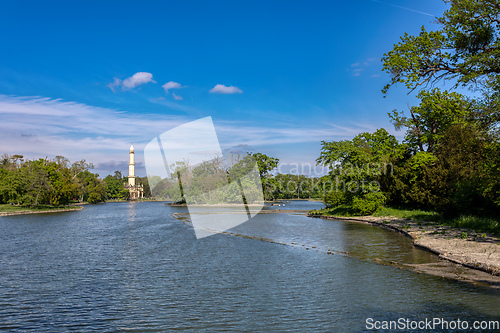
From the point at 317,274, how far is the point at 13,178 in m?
84.6

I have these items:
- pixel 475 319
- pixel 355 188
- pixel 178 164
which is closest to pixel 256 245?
pixel 475 319

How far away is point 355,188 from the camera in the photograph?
1891 inches

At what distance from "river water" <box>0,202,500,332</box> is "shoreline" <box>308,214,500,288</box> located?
2.91 ft

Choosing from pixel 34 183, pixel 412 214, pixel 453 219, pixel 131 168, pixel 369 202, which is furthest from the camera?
pixel 131 168

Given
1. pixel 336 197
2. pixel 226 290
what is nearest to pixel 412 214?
pixel 336 197

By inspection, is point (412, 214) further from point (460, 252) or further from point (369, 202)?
point (460, 252)

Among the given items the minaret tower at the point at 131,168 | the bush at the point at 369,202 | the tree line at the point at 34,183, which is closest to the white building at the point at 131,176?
the minaret tower at the point at 131,168

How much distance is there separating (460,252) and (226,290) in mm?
13428

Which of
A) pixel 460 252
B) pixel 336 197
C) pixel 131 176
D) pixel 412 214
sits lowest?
pixel 460 252

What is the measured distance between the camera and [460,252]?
19.2 meters

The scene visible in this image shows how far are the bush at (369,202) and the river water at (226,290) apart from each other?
2292 centimetres

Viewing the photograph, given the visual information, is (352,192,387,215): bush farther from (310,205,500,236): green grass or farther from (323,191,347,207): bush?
(323,191,347,207): bush

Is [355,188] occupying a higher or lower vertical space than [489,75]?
lower

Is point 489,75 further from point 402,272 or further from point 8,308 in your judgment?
point 8,308
